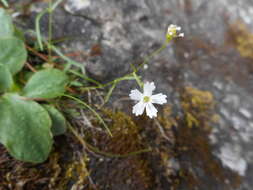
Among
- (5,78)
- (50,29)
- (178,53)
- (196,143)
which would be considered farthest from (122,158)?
(178,53)

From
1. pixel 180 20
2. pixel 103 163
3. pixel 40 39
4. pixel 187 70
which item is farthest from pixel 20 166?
pixel 180 20

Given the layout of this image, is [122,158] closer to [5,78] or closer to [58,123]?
[58,123]

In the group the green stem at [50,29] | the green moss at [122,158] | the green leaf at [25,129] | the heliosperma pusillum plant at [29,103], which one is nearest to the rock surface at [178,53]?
the green stem at [50,29]

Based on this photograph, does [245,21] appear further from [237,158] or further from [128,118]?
[128,118]

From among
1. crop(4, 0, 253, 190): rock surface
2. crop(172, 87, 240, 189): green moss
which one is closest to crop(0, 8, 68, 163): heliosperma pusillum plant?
crop(4, 0, 253, 190): rock surface

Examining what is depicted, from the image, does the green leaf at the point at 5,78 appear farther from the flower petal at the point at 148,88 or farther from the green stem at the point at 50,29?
the flower petal at the point at 148,88

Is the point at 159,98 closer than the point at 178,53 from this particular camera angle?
Yes
